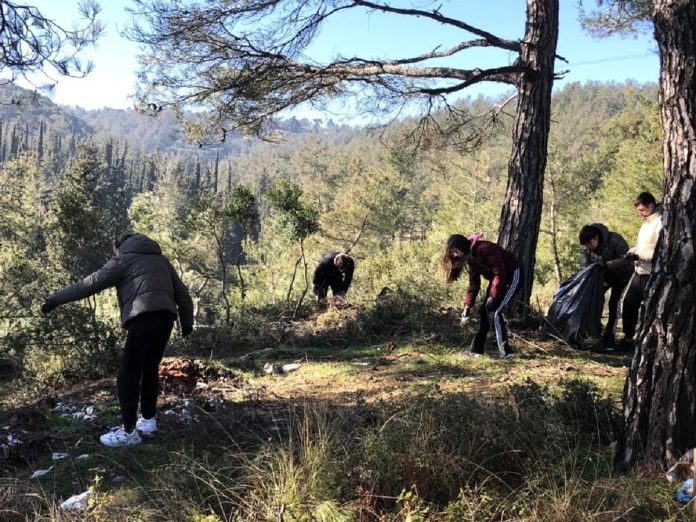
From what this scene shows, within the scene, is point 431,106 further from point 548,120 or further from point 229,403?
point 229,403

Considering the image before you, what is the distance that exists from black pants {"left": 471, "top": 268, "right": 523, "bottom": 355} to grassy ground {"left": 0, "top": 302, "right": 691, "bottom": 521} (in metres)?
0.55

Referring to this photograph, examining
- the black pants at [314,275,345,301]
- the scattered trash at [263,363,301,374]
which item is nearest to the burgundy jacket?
the scattered trash at [263,363,301,374]

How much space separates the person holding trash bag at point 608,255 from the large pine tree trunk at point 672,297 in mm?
3161

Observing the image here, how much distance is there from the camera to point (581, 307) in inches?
227

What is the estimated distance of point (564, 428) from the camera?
313 cm

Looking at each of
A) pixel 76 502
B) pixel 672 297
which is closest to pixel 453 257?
pixel 672 297

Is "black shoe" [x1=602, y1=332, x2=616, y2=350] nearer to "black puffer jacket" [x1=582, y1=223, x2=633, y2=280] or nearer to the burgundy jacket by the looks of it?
"black puffer jacket" [x1=582, y1=223, x2=633, y2=280]

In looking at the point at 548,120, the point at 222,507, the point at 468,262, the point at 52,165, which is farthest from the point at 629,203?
the point at 52,165

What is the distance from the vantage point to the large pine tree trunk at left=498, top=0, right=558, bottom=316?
6.30 meters

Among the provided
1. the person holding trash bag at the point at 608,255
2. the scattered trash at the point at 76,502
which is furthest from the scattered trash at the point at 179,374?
the person holding trash bag at the point at 608,255

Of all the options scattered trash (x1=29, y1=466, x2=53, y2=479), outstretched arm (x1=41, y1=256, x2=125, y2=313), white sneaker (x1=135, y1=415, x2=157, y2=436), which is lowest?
scattered trash (x1=29, y1=466, x2=53, y2=479)

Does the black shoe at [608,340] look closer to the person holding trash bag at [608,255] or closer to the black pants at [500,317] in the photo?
the person holding trash bag at [608,255]

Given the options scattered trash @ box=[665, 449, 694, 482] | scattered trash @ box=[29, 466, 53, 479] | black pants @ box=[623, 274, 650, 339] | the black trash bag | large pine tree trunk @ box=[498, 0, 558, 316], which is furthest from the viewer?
large pine tree trunk @ box=[498, 0, 558, 316]

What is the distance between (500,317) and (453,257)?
2.80 feet
